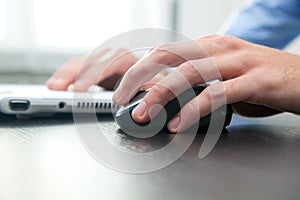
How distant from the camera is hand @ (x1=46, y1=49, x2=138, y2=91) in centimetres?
58

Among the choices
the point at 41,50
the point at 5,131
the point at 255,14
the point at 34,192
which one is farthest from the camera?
the point at 41,50

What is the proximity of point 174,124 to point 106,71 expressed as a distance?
254 millimetres

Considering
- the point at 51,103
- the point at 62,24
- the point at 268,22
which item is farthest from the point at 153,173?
the point at 62,24

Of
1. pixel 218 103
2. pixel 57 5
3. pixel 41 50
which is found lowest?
pixel 41 50

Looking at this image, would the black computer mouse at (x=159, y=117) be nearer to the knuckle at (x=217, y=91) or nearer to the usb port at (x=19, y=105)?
the knuckle at (x=217, y=91)

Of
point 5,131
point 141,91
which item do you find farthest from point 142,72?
point 5,131

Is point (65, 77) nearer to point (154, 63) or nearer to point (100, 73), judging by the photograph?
point (100, 73)

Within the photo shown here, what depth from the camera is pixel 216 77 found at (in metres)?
0.44

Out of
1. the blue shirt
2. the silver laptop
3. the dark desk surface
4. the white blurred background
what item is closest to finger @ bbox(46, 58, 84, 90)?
the silver laptop

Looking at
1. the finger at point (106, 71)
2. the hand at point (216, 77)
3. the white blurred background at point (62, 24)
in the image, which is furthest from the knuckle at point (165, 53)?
the white blurred background at point (62, 24)

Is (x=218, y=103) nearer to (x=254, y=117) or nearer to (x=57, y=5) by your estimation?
(x=254, y=117)

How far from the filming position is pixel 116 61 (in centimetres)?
62

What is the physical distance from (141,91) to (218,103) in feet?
0.28

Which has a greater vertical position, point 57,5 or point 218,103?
point 218,103
